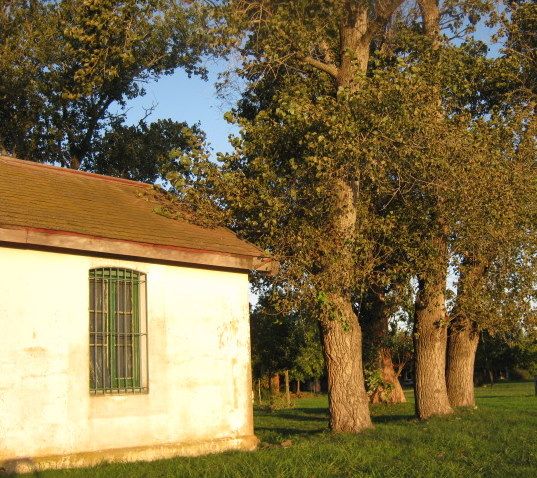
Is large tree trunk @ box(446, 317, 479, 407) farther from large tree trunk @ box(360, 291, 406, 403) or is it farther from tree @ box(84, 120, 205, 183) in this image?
tree @ box(84, 120, 205, 183)

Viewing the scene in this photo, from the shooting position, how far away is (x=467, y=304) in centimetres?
1894

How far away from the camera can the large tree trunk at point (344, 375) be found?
645 inches

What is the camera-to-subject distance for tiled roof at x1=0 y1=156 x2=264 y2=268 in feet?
40.8

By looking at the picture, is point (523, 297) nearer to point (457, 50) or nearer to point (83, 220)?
point (457, 50)

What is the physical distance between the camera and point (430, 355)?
19672 mm

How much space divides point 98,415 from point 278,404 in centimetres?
2186

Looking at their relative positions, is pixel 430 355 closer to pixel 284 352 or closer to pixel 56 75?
pixel 56 75

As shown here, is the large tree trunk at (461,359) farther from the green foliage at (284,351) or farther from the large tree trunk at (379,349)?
the green foliage at (284,351)

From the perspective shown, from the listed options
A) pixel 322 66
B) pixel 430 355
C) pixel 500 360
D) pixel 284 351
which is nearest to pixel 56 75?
pixel 322 66

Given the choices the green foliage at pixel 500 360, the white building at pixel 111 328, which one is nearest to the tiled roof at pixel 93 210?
the white building at pixel 111 328

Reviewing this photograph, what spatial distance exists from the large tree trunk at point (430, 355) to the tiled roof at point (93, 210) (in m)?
6.00

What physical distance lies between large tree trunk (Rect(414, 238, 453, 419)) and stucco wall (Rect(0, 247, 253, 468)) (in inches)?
240

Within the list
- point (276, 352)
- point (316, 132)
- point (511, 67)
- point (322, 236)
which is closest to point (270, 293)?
point (322, 236)

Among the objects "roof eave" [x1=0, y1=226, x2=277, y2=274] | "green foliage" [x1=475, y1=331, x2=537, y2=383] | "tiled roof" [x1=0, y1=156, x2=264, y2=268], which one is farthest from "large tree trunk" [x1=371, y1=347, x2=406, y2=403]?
"green foliage" [x1=475, y1=331, x2=537, y2=383]
